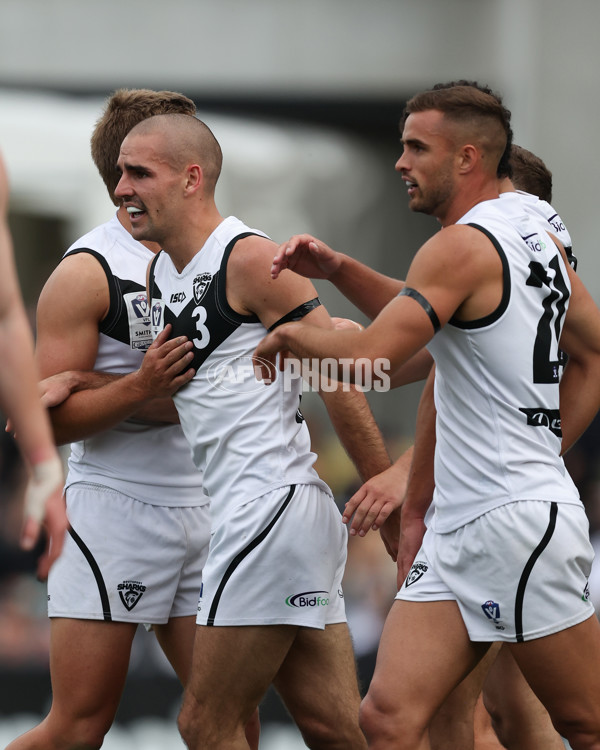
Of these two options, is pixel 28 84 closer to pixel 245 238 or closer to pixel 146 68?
pixel 146 68

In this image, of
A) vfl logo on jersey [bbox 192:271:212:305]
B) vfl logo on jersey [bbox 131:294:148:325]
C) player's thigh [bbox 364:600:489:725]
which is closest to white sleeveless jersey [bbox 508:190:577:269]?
vfl logo on jersey [bbox 192:271:212:305]

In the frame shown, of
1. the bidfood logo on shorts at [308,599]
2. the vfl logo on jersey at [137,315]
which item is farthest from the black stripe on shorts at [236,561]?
the vfl logo on jersey at [137,315]

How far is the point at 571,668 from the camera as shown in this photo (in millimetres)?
3387

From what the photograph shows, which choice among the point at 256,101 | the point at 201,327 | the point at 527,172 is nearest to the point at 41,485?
the point at 201,327

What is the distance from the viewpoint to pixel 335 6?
7398mm

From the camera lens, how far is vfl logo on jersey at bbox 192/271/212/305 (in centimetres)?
384

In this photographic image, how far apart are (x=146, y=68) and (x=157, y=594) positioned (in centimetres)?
408

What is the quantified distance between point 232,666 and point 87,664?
659 millimetres

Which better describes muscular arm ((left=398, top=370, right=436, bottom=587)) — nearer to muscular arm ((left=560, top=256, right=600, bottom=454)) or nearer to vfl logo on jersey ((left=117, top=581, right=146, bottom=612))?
muscular arm ((left=560, top=256, right=600, bottom=454))

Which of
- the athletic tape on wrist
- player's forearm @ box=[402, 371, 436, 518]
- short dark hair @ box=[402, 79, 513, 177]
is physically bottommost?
player's forearm @ box=[402, 371, 436, 518]

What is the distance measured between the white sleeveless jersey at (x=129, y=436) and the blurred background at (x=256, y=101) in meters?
2.94

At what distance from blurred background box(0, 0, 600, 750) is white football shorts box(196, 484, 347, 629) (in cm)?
344

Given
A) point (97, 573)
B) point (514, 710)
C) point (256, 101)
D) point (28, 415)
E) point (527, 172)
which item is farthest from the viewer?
point (256, 101)

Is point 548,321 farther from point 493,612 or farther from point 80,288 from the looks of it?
point 80,288
